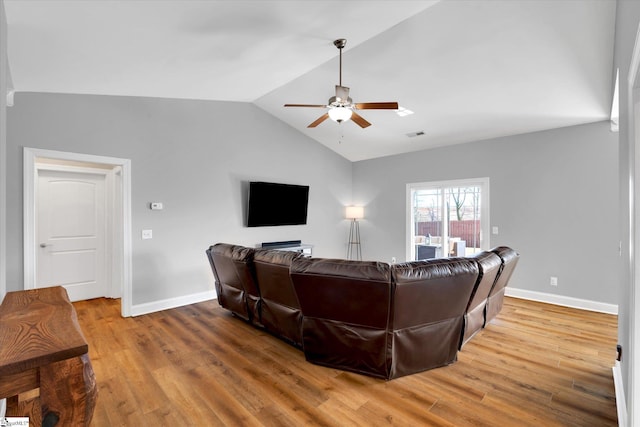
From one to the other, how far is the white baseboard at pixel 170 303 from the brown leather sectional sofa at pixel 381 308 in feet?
7.60

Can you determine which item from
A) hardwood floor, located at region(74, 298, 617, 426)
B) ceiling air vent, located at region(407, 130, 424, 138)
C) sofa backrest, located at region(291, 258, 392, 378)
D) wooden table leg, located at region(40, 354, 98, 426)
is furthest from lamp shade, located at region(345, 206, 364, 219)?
wooden table leg, located at region(40, 354, 98, 426)

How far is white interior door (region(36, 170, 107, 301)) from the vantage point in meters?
4.46

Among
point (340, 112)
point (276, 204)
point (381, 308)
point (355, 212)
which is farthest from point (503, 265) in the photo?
point (355, 212)

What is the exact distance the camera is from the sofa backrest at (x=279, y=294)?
2879 mm

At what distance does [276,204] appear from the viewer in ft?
18.6

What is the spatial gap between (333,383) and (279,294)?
0.98 m

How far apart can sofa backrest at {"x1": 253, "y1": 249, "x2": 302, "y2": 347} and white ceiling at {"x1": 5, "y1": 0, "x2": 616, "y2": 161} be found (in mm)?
2100

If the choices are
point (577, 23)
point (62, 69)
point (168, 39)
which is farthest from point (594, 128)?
point (62, 69)

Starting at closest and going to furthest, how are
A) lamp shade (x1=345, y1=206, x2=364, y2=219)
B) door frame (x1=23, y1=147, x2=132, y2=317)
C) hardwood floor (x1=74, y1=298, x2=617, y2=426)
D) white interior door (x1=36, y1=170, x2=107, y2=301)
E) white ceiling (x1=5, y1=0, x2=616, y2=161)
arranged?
hardwood floor (x1=74, y1=298, x2=617, y2=426) → white ceiling (x1=5, y1=0, x2=616, y2=161) → door frame (x1=23, y1=147, x2=132, y2=317) → white interior door (x1=36, y1=170, x2=107, y2=301) → lamp shade (x1=345, y1=206, x2=364, y2=219)

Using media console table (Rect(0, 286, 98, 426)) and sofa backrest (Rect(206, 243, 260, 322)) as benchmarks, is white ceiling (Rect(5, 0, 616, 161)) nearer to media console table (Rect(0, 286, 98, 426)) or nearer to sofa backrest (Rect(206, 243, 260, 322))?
media console table (Rect(0, 286, 98, 426))

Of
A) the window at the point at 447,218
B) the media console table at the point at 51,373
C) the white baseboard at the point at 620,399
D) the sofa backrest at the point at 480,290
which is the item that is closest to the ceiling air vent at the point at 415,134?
the window at the point at 447,218

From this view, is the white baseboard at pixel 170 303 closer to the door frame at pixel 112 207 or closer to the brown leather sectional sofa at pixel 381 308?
the door frame at pixel 112 207

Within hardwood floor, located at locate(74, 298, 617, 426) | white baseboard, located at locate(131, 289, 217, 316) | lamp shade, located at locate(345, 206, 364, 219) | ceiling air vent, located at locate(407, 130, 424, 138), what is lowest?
hardwood floor, located at locate(74, 298, 617, 426)

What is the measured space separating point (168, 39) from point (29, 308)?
225cm
